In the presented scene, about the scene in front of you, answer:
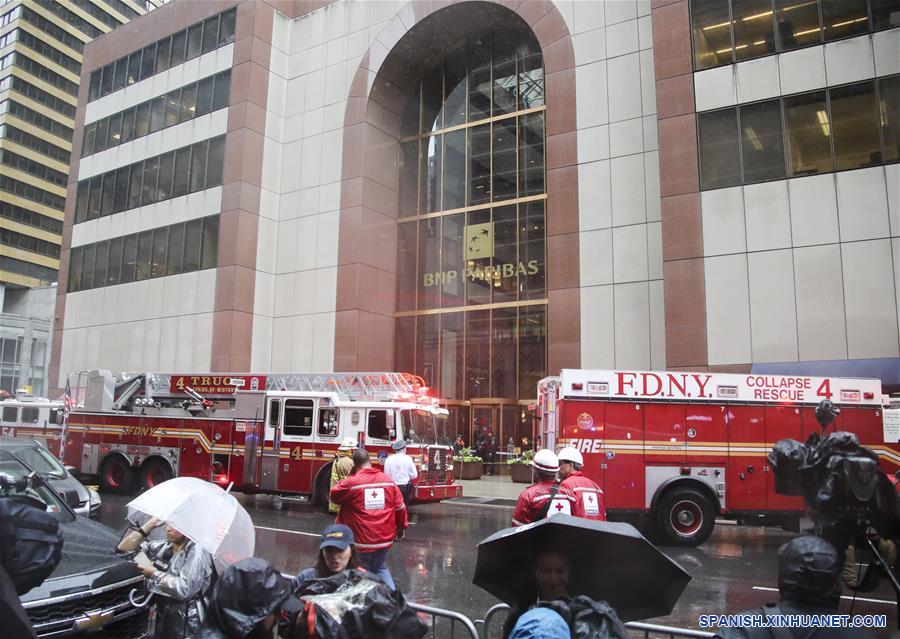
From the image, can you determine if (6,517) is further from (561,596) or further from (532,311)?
(532,311)

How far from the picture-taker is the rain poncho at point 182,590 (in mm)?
4008

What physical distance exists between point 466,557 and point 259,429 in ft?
23.8

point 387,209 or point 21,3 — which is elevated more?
point 21,3

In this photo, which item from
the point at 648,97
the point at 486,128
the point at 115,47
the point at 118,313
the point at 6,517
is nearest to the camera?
the point at 6,517

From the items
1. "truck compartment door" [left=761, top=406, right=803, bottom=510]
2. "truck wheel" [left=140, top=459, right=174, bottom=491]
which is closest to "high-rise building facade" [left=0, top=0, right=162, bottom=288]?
"truck wheel" [left=140, top=459, right=174, bottom=491]

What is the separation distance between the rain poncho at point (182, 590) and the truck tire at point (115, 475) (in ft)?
49.6

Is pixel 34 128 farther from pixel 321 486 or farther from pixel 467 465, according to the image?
pixel 321 486

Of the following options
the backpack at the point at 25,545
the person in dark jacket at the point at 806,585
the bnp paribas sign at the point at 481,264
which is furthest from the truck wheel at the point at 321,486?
the bnp paribas sign at the point at 481,264

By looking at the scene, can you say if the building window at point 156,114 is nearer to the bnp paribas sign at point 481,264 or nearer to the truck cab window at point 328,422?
the bnp paribas sign at point 481,264

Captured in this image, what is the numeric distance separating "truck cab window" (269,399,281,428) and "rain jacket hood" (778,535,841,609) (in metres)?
14.2

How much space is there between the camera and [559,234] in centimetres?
2269

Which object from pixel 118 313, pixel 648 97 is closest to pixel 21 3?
pixel 118 313

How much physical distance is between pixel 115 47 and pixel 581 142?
84.6 feet

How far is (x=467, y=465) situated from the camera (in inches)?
912
